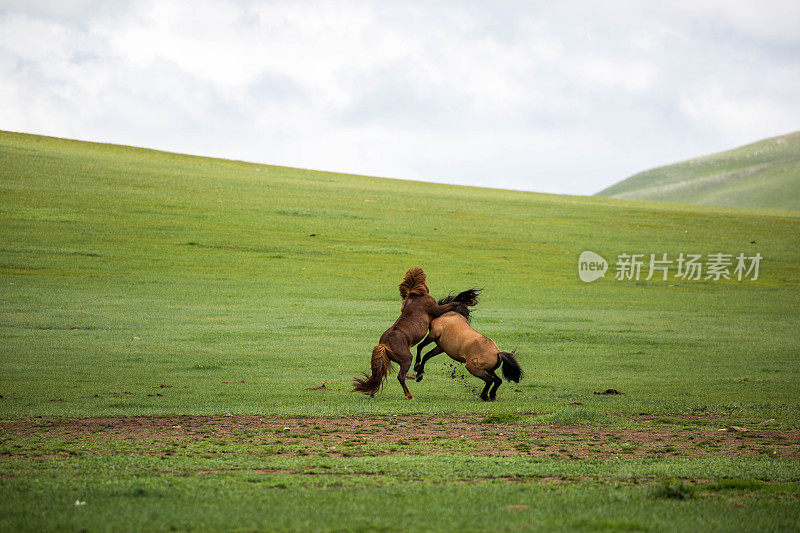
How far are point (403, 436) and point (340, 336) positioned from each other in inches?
447

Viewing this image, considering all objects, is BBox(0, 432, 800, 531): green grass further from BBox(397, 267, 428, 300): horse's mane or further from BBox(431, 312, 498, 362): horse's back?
BBox(397, 267, 428, 300): horse's mane

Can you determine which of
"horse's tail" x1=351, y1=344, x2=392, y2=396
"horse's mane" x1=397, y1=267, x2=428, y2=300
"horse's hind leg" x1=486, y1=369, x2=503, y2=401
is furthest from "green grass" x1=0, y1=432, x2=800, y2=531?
"horse's mane" x1=397, y1=267, x2=428, y2=300

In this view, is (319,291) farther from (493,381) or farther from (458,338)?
(458,338)

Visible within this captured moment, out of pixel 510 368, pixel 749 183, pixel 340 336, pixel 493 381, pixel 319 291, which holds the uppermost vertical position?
pixel 749 183

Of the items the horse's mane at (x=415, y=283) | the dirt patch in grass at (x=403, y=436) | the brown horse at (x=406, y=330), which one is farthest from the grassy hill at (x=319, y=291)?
the horse's mane at (x=415, y=283)

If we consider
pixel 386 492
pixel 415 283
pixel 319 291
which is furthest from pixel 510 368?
pixel 319 291

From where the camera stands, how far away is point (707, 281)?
38.7 m

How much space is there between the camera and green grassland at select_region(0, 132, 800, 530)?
6387mm

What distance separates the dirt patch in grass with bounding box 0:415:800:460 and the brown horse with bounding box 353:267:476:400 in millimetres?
955

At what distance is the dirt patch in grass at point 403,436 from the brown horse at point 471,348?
1.27 meters

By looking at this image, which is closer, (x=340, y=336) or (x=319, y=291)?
(x=340, y=336)

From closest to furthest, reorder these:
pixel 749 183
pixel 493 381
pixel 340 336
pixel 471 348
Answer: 1. pixel 471 348
2. pixel 493 381
3. pixel 340 336
4. pixel 749 183

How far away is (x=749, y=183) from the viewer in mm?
168625

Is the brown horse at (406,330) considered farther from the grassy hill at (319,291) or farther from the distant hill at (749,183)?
the distant hill at (749,183)
